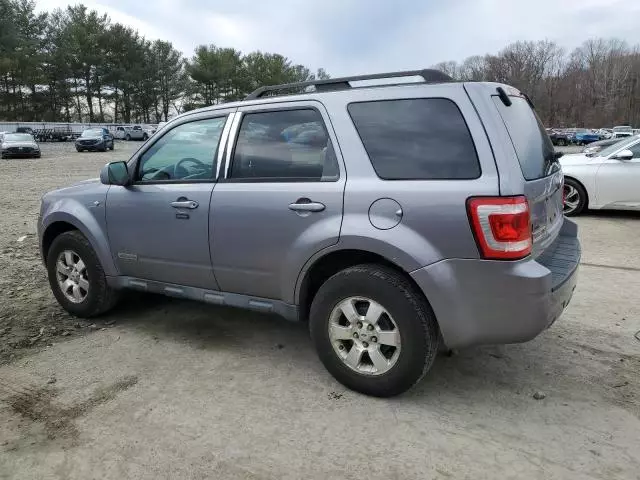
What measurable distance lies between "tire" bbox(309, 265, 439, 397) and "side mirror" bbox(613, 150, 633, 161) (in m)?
7.42

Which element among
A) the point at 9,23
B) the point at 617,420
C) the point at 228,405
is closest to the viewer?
the point at 617,420

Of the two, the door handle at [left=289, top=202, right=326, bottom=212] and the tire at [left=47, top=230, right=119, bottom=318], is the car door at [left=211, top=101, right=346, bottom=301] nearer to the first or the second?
the door handle at [left=289, top=202, right=326, bottom=212]

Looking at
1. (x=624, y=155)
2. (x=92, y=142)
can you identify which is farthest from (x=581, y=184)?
(x=92, y=142)

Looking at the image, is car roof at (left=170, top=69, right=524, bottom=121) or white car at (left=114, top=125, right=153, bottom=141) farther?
white car at (left=114, top=125, right=153, bottom=141)

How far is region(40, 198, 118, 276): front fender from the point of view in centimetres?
434

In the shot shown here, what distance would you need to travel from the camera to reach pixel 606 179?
894 cm

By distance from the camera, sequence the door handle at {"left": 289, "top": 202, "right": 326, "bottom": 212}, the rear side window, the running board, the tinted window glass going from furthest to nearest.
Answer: the running board < the tinted window glass < the door handle at {"left": 289, "top": 202, "right": 326, "bottom": 212} < the rear side window

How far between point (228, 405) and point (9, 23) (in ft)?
212

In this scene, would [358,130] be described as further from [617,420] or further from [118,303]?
[118,303]

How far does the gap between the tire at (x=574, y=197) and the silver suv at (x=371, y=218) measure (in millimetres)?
5932

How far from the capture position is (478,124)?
285 cm

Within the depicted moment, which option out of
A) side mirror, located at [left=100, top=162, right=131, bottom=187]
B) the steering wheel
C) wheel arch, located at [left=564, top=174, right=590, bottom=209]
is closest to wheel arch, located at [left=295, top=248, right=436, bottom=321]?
the steering wheel

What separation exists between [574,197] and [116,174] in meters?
8.05

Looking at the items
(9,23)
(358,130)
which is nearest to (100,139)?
(9,23)
